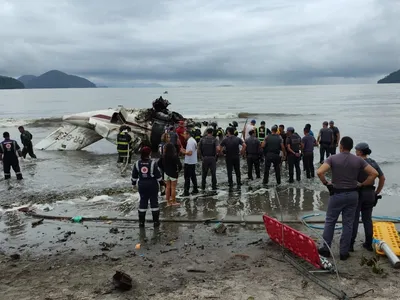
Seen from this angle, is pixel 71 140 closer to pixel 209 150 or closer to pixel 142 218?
pixel 209 150

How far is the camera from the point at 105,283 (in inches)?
209

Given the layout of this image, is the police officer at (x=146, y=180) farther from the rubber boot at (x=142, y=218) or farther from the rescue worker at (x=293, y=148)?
the rescue worker at (x=293, y=148)

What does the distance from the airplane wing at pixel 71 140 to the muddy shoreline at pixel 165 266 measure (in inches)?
526

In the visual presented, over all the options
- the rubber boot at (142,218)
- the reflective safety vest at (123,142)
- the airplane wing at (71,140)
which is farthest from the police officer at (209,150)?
the airplane wing at (71,140)

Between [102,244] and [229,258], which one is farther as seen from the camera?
[102,244]

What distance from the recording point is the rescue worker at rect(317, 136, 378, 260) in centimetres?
575

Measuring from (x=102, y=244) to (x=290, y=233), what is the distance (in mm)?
3243

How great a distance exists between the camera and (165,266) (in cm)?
582

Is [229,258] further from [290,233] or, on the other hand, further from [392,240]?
[392,240]

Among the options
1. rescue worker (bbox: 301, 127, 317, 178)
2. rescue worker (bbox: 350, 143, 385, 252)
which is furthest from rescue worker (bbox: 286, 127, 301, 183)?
rescue worker (bbox: 350, 143, 385, 252)

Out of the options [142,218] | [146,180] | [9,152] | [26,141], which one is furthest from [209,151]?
[26,141]

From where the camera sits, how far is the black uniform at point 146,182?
24.7 feet

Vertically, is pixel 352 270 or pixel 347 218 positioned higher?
pixel 347 218

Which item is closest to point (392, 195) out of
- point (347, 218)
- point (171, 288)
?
point (347, 218)
